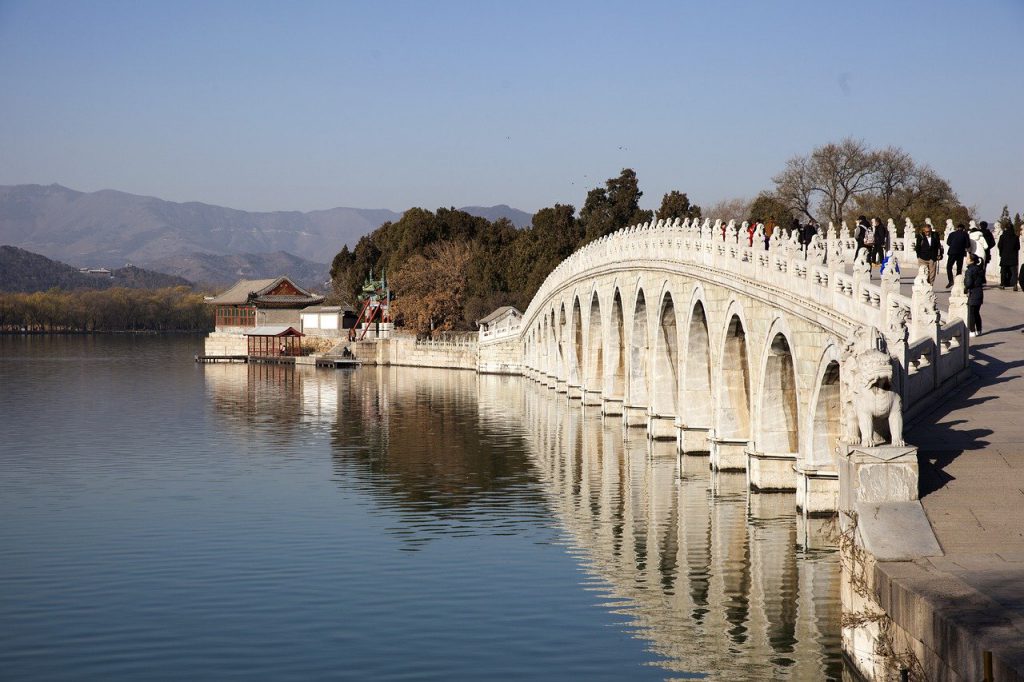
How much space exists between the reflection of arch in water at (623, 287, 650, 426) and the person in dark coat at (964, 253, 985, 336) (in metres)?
15.7

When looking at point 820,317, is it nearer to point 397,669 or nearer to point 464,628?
point 464,628

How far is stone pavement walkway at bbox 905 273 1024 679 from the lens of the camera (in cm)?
1043

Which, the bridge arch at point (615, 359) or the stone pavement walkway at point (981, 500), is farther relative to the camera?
the bridge arch at point (615, 359)

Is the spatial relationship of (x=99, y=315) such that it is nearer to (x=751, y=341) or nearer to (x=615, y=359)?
(x=615, y=359)

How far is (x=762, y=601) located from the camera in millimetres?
18641

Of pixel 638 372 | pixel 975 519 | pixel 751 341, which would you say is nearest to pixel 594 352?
pixel 638 372

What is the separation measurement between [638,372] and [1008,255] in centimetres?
1264

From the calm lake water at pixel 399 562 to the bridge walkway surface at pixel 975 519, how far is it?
9.69 ft

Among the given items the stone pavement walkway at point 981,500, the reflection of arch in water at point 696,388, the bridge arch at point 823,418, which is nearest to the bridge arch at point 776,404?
the bridge arch at point 823,418

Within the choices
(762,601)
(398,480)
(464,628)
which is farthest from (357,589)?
(398,480)

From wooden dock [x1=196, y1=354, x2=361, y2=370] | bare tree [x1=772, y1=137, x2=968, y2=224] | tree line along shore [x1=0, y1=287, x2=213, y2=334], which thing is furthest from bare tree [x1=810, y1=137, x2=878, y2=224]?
tree line along shore [x1=0, y1=287, x2=213, y2=334]

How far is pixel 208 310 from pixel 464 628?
167191 millimetres

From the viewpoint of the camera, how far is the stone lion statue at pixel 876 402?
13.6 m

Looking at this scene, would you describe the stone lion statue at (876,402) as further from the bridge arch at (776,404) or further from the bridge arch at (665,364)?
the bridge arch at (665,364)
